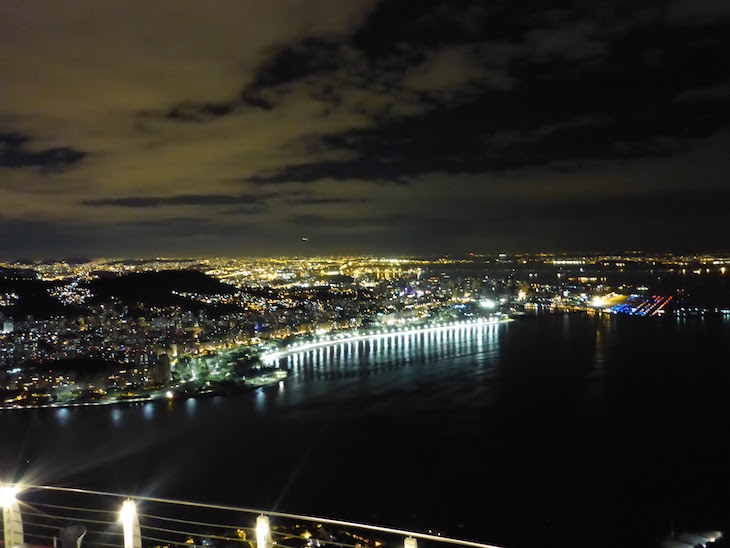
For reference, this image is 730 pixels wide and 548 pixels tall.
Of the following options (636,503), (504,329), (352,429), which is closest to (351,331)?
(504,329)

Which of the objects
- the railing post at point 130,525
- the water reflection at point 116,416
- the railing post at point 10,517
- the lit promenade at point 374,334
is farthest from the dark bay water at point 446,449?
the railing post at point 10,517

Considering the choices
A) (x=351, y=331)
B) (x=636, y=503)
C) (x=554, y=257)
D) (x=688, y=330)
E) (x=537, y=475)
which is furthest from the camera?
(x=554, y=257)

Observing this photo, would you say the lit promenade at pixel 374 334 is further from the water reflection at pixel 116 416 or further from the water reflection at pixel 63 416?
the water reflection at pixel 63 416

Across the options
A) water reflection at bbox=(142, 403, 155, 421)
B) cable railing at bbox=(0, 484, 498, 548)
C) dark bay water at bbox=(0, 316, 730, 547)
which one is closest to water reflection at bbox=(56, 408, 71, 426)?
dark bay water at bbox=(0, 316, 730, 547)

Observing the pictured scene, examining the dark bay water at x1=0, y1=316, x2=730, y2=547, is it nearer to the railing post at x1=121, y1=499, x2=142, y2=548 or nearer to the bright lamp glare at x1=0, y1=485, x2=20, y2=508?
the railing post at x1=121, y1=499, x2=142, y2=548

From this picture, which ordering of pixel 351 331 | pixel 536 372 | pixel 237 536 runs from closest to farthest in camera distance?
pixel 237 536, pixel 536 372, pixel 351 331

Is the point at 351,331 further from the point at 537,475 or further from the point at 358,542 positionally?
the point at 358,542
